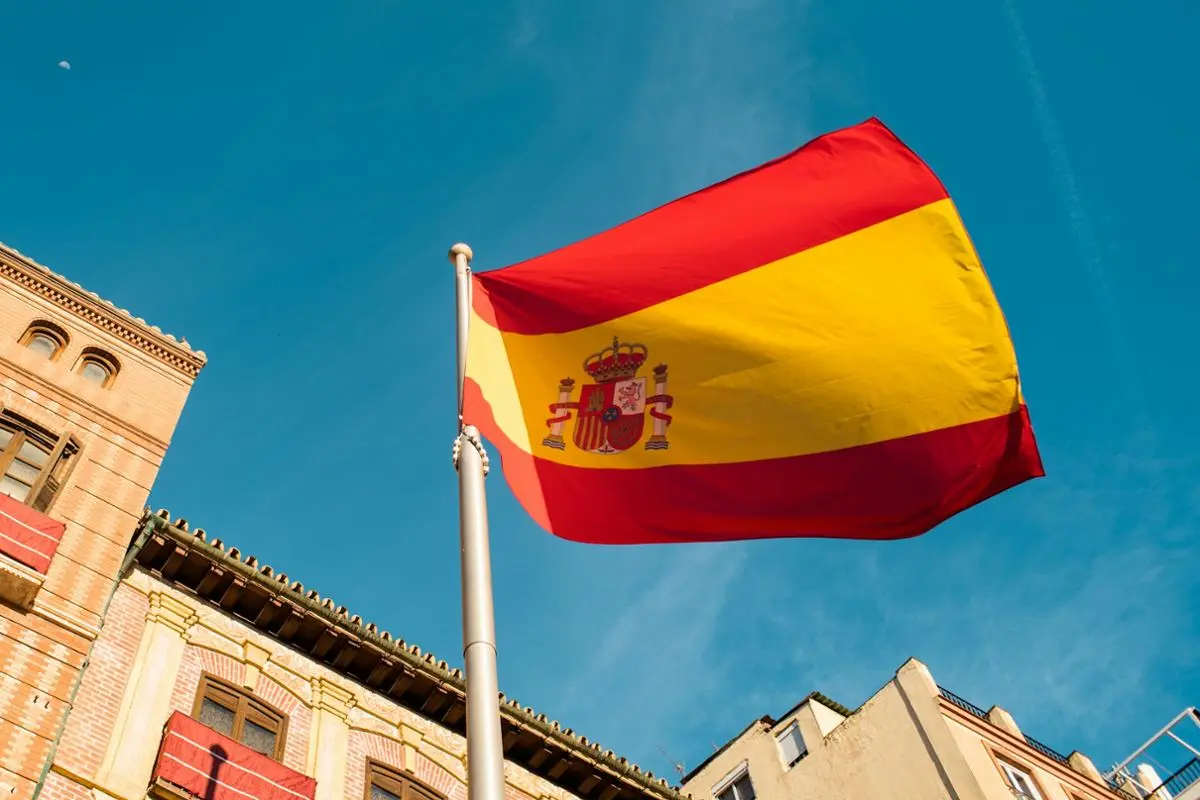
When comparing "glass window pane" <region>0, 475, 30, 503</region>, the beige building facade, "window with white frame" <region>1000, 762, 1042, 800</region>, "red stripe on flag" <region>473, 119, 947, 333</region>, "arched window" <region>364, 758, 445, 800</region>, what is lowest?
"red stripe on flag" <region>473, 119, 947, 333</region>

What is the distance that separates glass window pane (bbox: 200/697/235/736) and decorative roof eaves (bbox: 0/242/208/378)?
8.14 meters

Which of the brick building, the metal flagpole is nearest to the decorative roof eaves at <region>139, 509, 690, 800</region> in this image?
the brick building

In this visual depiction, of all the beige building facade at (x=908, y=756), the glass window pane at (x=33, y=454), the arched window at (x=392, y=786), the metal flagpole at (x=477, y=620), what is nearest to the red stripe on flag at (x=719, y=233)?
the metal flagpole at (x=477, y=620)

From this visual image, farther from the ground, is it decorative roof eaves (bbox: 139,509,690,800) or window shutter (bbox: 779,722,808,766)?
window shutter (bbox: 779,722,808,766)

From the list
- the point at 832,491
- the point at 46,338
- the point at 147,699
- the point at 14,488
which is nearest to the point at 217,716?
the point at 147,699

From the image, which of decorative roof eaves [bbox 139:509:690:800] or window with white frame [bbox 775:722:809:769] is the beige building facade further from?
decorative roof eaves [bbox 139:509:690:800]

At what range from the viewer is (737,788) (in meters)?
43.0

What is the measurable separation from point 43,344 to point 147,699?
8465mm

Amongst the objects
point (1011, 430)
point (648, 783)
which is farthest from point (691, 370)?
point (648, 783)

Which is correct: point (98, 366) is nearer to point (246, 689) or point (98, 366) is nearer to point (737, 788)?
point (246, 689)

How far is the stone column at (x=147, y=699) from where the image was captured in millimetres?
18109

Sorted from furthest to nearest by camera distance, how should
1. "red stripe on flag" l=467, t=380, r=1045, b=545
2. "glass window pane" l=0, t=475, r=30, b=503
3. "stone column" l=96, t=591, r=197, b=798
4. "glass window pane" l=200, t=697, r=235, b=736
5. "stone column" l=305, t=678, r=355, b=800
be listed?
"stone column" l=305, t=678, r=355, b=800
"glass window pane" l=0, t=475, r=30, b=503
"glass window pane" l=200, t=697, r=235, b=736
"stone column" l=96, t=591, r=197, b=798
"red stripe on flag" l=467, t=380, r=1045, b=545

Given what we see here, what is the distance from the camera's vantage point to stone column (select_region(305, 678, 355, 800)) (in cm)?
2127

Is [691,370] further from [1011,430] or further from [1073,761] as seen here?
[1073,761]
